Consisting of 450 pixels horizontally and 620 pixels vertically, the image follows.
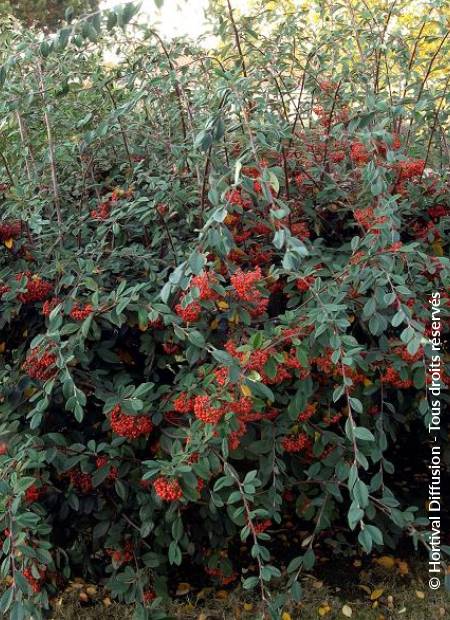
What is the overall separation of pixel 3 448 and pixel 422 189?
66.0 inches

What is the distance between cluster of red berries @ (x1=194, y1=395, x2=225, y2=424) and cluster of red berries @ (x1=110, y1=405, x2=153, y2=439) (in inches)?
10.2

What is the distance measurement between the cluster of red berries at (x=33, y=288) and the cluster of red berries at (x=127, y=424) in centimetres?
54

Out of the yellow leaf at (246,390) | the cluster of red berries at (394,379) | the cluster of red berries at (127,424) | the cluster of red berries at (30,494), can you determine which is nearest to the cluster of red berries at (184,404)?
the cluster of red berries at (127,424)

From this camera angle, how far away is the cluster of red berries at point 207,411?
1.78 meters

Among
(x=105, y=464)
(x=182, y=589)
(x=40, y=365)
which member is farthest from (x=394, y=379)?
(x=182, y=589)

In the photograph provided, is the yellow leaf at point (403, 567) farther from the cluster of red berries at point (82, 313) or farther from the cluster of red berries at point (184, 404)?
the cluster of red berries at point (82, 313)

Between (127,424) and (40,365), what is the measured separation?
345mm

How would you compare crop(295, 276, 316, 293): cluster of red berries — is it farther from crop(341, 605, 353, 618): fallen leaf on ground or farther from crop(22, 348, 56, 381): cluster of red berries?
crop(341, 605, 353, 618): fallen leaf on ground

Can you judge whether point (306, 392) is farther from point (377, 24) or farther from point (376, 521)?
point (377, 24)

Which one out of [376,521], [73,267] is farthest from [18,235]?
[376,521]

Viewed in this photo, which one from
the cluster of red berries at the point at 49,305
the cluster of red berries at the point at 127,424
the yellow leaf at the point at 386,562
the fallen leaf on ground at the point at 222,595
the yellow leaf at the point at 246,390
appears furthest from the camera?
the yellow leaf at the point at 386,562

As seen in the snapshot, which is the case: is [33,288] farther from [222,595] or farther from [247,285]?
[222,595]

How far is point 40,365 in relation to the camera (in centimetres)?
211

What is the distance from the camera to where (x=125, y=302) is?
1.94 meters
